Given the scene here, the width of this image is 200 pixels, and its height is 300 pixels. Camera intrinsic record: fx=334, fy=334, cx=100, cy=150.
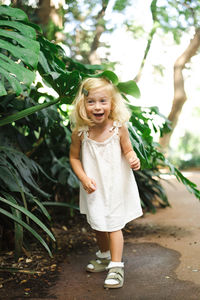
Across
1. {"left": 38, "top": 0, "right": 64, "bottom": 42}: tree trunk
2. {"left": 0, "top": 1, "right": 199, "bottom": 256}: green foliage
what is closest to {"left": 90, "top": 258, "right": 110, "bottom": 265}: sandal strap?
{"left": 0, "top": 1, "right": 199, "bottom": 256}: green foliage

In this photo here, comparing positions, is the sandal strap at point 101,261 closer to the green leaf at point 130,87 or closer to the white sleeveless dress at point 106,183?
the white sleeveless dress at point 106,183

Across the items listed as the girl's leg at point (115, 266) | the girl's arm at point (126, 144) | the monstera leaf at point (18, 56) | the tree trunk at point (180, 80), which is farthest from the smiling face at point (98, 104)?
the tree trunk at point (180, 80)

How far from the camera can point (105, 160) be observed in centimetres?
184

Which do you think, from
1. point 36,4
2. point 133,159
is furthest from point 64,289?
point 36,4

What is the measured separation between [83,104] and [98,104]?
103 millimetres

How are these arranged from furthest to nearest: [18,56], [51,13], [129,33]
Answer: [129,33] → [51,13] → [18,56]

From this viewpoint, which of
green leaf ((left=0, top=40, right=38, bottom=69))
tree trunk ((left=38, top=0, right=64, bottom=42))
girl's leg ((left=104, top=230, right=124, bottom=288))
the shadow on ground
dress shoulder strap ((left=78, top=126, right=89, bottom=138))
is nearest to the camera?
green leaf ((left=0, top=40, right=38, bottom=69))

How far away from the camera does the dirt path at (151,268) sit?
1589mm

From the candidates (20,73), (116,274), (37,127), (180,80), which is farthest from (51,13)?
(180,80)

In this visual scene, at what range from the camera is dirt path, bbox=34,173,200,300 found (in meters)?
1.59

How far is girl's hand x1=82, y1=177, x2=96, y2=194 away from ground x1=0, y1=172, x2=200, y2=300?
49cm

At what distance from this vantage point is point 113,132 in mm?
1868

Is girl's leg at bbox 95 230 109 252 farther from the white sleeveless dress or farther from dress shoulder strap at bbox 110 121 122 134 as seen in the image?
dress shoulder strap at bbox 110 121 122 134

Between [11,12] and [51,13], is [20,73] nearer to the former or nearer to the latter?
[11,12]
